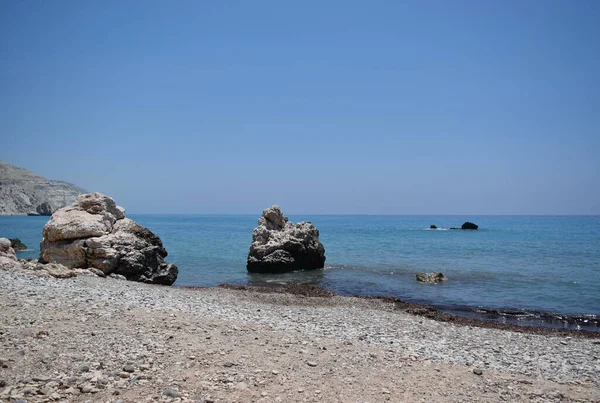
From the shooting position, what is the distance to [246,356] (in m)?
9.40

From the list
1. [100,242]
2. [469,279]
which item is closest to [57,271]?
[100,242]

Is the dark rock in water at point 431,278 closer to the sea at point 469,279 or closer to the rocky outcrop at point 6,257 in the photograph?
the sea at point 469,279

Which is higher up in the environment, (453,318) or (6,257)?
(6,257)

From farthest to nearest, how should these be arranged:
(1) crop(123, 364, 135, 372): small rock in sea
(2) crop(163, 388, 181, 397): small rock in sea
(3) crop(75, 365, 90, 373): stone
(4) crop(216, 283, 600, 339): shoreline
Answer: (4) crop(216, 283, 600, 339): shoreline, (1) crop(123, 364, 135, 372): small rock in sea, (3) crop(75, 365, 90, 373): stone, (2) crop(163, 388, 181, 397): small rock in sea

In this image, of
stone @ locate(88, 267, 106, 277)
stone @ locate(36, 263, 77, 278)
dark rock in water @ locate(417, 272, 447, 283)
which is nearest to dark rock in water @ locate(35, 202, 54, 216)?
stone @ locate(88, 267, 106, 277)

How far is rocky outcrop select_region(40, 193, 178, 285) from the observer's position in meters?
21.0

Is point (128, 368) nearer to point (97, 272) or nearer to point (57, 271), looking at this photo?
point (57, 271)

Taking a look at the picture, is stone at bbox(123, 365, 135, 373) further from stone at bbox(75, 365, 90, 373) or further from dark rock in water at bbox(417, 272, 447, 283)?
dark rock in water at bbox(417, 272, 447, 283)

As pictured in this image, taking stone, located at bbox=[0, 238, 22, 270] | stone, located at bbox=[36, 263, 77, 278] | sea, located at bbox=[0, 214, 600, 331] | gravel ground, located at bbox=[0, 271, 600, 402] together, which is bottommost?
sea, located at bbox=[0, 214, 600, 331]

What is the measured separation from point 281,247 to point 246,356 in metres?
24.8

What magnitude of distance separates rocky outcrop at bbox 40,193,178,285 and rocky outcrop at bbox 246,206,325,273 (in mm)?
10661

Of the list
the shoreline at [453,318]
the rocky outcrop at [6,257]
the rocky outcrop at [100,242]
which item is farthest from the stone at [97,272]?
the shoreline at [453,318]

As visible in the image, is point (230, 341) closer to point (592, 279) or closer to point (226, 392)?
point (226, 392)

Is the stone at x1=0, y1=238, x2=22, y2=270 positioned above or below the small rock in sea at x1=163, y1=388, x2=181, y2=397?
above
